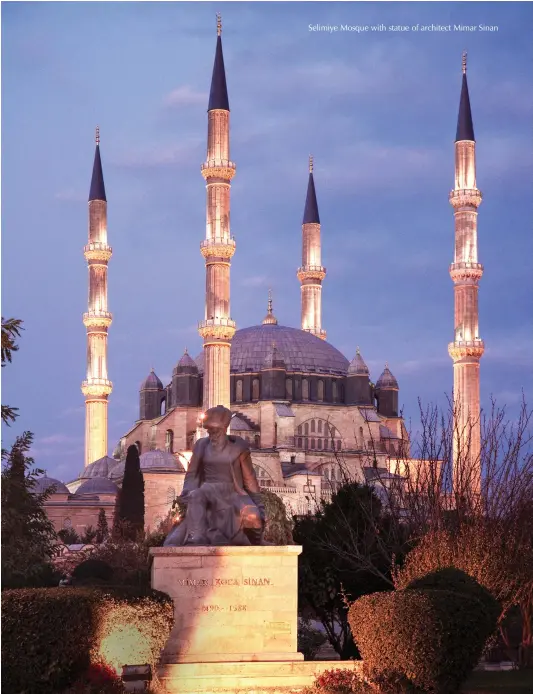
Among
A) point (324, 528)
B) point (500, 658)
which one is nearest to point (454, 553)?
point (500, 658)

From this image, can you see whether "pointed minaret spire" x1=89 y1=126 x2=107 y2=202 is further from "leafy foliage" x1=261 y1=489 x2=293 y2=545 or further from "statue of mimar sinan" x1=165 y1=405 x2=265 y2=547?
"statue of mimar sinan" x1=165 y1=405 x2=265 y2=547

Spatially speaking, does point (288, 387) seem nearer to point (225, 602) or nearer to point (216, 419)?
point (216, 419)

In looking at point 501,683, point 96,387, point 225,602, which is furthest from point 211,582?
point 96,387

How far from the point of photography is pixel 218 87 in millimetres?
60406

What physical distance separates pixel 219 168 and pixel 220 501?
4503 centimetres

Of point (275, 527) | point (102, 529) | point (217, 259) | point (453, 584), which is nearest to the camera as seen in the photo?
point (453, 584)

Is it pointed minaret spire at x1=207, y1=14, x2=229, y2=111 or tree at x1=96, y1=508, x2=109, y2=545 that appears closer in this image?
tree at x1=96, y1=508, x2=109, y2=545

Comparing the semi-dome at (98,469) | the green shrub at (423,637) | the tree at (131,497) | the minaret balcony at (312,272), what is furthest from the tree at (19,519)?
the minaret balcony at (312,272)

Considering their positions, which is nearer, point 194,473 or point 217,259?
point 194,473

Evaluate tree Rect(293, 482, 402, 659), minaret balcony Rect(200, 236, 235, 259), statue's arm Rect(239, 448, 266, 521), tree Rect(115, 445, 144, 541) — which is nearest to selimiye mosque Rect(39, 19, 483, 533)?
minaret balcony Rect(200, 236, 235, 259)

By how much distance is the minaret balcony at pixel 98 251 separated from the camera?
6688 centimetres

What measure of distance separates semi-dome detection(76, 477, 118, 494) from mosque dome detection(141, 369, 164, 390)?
11.4m

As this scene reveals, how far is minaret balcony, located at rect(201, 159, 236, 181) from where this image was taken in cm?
5897

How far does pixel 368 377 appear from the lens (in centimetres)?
7494
